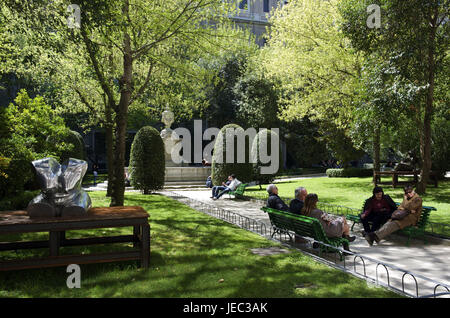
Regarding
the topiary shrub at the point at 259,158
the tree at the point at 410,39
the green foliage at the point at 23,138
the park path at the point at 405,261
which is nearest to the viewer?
the park path at the point at 405,261

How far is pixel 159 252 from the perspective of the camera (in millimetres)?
6590

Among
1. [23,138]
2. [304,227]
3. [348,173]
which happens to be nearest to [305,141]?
[348,173]

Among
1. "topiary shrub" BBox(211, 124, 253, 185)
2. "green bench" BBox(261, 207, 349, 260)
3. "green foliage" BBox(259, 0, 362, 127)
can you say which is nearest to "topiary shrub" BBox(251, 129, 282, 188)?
"topiary shrub" BBox(211, 124, 253, 185)

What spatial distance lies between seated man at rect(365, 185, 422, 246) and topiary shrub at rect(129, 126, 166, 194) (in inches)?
467

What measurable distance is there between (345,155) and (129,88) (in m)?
21.5

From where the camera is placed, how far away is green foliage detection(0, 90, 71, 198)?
11.7 meters

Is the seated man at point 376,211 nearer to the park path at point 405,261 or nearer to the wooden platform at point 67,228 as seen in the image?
the park path at point 405,261

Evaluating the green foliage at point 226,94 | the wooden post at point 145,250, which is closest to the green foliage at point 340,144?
the green foliage at point 226,94

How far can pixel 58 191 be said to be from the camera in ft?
17.8

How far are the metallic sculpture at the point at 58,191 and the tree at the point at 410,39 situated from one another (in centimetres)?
1111

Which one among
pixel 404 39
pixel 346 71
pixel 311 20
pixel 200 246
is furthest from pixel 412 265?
pixel 311 20

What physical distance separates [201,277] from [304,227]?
2432 mm

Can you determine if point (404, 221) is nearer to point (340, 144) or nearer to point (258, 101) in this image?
point (340, 144)

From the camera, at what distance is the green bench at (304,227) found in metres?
6.42
